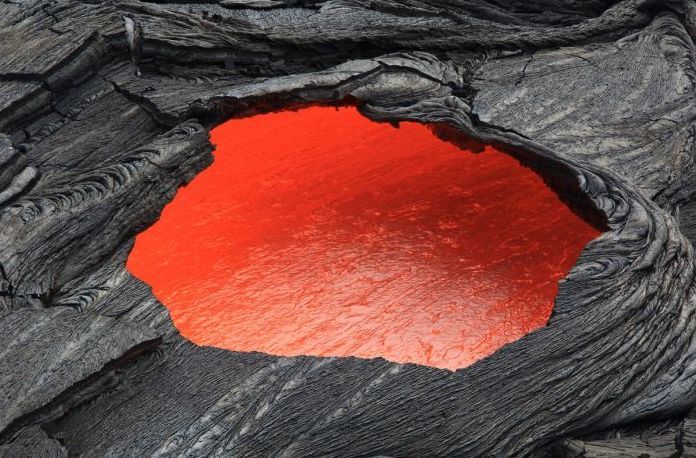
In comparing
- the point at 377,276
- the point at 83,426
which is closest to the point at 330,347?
the point at 377,276

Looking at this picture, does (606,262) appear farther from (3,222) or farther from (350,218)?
(3,222)

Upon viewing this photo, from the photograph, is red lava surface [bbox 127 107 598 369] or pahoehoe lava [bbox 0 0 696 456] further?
red lava surface [bbox 127 107 598 369]

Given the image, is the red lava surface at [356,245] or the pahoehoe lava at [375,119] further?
the red lava surface at [356,245]

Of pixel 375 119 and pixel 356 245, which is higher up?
pixel 375 119

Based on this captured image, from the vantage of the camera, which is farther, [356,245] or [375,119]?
[356,245]
